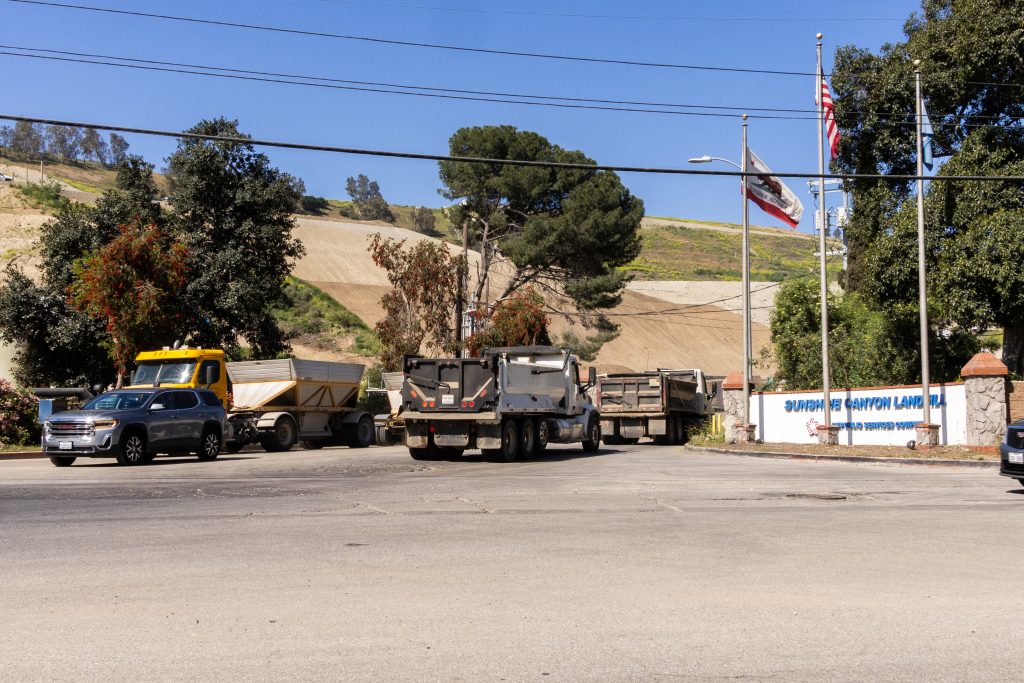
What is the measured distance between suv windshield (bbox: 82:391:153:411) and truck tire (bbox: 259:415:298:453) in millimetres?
6061

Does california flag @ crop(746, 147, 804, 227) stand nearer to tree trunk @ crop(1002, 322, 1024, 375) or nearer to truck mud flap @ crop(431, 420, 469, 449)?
tree trunk @ crop(1002, 322, 1024, 375)

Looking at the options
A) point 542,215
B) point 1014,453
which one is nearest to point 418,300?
point 542,215

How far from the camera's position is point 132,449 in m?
24.2

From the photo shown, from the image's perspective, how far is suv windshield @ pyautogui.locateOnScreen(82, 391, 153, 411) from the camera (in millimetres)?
24469

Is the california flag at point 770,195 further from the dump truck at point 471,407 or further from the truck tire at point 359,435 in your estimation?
the truck tire at point 359,435

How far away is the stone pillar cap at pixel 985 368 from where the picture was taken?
86.1 ft

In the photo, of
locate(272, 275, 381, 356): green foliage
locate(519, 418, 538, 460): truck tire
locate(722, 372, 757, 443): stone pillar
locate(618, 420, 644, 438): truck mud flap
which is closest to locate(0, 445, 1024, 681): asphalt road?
locate(519, 418, 538, 460): truck tire

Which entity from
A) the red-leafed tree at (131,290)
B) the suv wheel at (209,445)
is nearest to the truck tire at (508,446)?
the suv wheel at (209,445)

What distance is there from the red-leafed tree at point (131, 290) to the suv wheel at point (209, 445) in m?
10.7

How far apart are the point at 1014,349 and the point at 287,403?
22327 mm

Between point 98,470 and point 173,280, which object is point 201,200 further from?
point 98,470

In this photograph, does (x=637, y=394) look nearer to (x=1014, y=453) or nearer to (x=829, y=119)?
(x=829, y=119)

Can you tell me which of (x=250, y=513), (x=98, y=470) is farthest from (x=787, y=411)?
(x=250, y=513)

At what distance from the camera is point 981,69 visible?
30.4 metres
